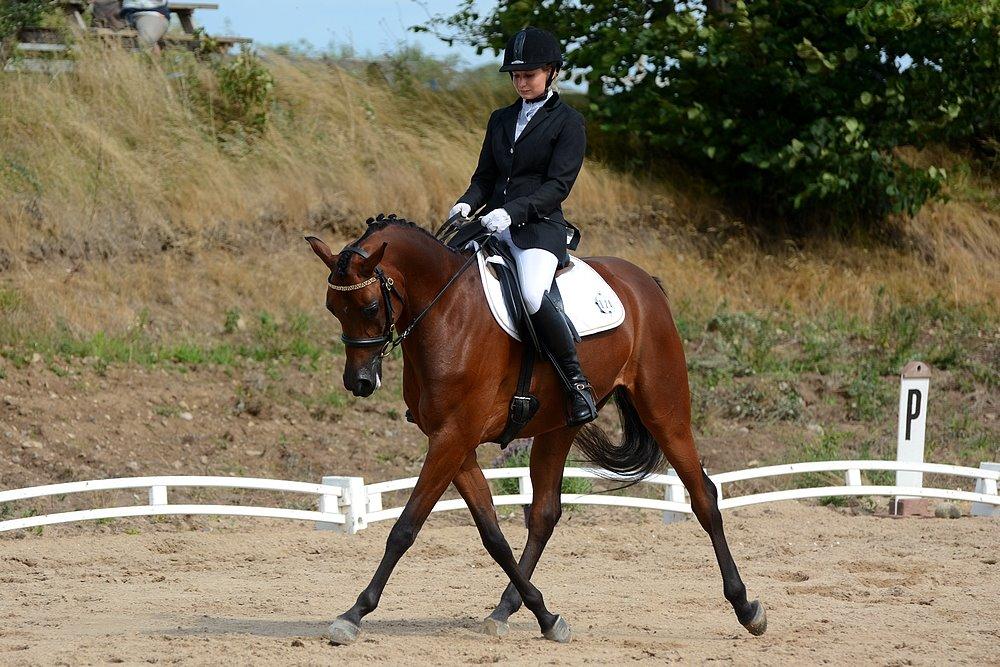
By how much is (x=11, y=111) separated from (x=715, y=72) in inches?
367

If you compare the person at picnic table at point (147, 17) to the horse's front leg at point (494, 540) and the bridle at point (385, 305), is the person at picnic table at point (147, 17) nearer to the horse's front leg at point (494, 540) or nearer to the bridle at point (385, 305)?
the bridle at point (385, 305)

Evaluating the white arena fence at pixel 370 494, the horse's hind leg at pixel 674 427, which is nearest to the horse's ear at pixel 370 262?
the horse's hind leg at pixel 674 427

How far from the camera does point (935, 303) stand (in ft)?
53.2

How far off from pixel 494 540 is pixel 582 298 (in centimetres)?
140

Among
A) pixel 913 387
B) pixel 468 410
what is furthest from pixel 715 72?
pixel 468 410

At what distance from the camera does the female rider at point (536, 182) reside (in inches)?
246

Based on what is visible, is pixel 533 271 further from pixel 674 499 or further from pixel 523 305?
pixel 674 499

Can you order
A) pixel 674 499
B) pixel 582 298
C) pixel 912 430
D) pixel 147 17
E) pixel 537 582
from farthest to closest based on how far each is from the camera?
pixel 147 17, pixel 912 430, pixel 674 499, pixel 537 582, pixel 582 298

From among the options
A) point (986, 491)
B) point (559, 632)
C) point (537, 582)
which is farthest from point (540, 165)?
point (986, 491)

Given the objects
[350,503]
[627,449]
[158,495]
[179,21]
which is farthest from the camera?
[179,21]

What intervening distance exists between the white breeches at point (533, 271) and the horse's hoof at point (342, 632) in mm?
1791

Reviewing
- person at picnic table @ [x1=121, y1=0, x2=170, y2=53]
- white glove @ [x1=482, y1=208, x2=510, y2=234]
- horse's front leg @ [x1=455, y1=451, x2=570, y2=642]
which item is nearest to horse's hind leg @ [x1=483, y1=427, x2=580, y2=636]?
horse's front leg @ [x1=455, y1=451, x2=570, y2=642]

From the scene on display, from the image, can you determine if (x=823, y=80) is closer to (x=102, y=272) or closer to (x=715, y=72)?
(x=715, y=72)

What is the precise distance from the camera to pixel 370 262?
18.5 ft
